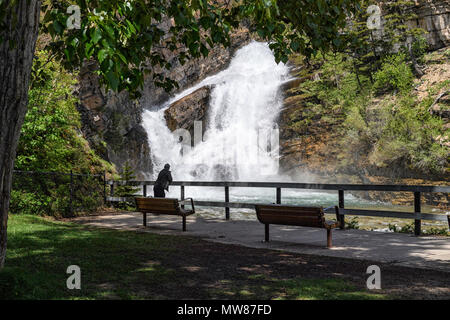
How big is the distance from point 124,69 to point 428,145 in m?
29.1

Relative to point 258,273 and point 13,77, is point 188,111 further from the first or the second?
point 13,77

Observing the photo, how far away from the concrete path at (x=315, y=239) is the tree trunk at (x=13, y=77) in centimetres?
552

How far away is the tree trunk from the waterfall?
31154mm

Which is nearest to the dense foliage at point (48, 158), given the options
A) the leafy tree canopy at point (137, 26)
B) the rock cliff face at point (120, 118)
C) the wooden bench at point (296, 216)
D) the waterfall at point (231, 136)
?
the leafy tree canopy at point (137, 26)

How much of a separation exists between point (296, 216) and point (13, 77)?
19.2 feet

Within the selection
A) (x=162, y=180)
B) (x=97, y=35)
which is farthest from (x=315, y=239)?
(x=97, y=35)

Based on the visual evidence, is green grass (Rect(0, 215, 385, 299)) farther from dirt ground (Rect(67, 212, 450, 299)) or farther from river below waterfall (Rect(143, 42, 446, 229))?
river below waterfall (Rect(143, 42, 446, 229))

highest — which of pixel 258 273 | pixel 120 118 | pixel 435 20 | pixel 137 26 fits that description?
pixel 435 20

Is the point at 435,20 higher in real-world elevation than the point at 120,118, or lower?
higher

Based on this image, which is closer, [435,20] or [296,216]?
[296,216]

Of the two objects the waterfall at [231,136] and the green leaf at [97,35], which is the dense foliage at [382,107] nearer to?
the waterfall at [231,136]

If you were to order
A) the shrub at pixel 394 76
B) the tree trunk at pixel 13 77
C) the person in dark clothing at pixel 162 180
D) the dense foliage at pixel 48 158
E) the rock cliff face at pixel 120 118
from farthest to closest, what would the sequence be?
the shrub at pixel 394 76, the rock cliff face at pixel 120 118, the person in dark clothing at pixel 162 180, the dense foliage at pixel 48 158, the tree trunk at pixel 13 77

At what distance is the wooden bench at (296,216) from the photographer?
8.55m

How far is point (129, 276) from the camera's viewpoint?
6129 mm
